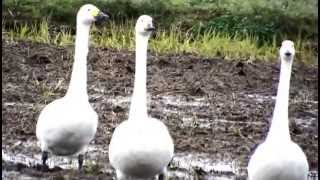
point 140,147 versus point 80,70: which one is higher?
point 80,70

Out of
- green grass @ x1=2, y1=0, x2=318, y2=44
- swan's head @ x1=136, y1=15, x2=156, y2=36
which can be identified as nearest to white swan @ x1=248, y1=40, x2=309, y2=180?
swan's head @ x1=136, y1=15, x2=156, y2=36

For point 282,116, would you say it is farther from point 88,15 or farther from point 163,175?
point 88,15

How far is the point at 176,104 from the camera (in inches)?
589

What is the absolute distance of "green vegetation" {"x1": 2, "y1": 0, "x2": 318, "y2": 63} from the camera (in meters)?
21.4

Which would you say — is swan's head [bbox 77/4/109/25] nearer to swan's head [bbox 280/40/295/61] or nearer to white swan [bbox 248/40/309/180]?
swan's head [bbox 280/40/295/61]

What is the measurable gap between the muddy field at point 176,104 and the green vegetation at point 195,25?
1438 mm

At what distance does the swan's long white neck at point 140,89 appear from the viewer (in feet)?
29.2

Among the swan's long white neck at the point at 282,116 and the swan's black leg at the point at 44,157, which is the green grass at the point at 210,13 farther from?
the swan's long white neck at the point at 282,116

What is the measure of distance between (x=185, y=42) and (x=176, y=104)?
656 cm

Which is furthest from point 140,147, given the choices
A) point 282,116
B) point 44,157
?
point 44,157

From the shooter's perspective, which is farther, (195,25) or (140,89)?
(195,25)

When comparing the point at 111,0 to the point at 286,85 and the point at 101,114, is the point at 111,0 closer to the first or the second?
the point at 101,114

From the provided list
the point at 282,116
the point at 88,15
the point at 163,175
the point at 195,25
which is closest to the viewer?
the point at 282,116

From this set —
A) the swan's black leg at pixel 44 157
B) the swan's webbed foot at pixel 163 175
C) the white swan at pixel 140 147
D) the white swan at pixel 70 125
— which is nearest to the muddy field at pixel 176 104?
the swan's black leg at pixel 44 157
